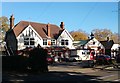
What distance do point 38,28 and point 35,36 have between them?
3718 mm

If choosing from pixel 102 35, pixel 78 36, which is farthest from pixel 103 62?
pixel 102 35

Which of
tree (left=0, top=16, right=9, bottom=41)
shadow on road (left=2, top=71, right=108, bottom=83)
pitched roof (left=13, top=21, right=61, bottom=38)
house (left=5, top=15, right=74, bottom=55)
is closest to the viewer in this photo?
shadow on road (left=2, top=71, right=108, bottom=83)

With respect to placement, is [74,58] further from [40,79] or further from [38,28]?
[40,79]

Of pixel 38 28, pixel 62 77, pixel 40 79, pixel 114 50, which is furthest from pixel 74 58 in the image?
pixel 40 79

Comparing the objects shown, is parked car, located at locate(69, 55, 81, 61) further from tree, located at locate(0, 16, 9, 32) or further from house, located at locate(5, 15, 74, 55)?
tree, located at locate(0, 16, 9, 32)

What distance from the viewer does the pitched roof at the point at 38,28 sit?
66.9 meters

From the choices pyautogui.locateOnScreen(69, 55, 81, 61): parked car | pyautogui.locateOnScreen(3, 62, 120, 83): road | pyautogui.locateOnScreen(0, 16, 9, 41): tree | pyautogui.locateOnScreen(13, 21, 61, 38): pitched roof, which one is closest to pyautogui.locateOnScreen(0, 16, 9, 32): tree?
pyautogui.locateOnScreen(0, 16, 9, 41): tree

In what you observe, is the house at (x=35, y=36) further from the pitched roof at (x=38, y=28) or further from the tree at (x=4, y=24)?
the tree at (x=4, y=24)

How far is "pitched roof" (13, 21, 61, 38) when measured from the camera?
6689cm

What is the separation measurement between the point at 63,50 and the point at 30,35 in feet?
28.0

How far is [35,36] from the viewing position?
221 ft

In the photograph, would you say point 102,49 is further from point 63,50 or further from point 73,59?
point 73,59

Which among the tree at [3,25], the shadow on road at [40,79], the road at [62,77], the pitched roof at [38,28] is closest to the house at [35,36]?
the pitched roof at [38,28]

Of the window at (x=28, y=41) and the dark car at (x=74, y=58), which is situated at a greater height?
the window at (x=28, y=41)
